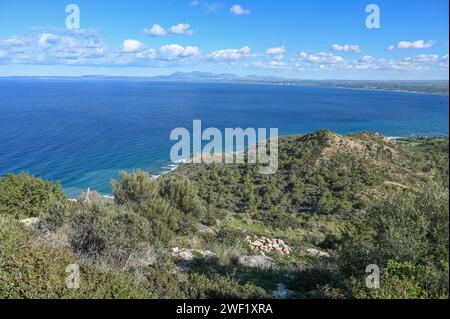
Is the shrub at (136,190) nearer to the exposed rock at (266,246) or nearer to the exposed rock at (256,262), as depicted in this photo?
the exposed rock at (266,246)

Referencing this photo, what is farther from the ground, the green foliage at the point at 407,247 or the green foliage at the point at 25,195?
the green foliage at the point at 407,247

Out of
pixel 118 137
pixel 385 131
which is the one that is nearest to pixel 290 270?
pixel 118 137

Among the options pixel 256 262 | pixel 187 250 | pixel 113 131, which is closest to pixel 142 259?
pixel 187 250

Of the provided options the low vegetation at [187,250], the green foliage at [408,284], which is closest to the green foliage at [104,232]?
the low vegetation at [187,250]

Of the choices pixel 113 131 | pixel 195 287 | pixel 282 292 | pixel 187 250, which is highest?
pixel 113 131

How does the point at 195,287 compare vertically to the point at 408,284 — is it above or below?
below

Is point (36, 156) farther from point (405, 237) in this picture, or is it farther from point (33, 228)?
point (405, 237)

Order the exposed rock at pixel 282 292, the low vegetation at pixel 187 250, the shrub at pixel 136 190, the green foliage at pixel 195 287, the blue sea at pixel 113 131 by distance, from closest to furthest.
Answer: the low vegetation at pixel 187 250, the green foliage at pixel 195 287, the exposed rock at pixel 282 292, the shrub at pixel 136 190, the blue sea at pixel 113 131

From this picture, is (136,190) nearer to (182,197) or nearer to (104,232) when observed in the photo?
(182,197)

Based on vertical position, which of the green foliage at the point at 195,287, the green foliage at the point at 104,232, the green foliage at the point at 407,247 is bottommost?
the green foliage at the point at 195,287
